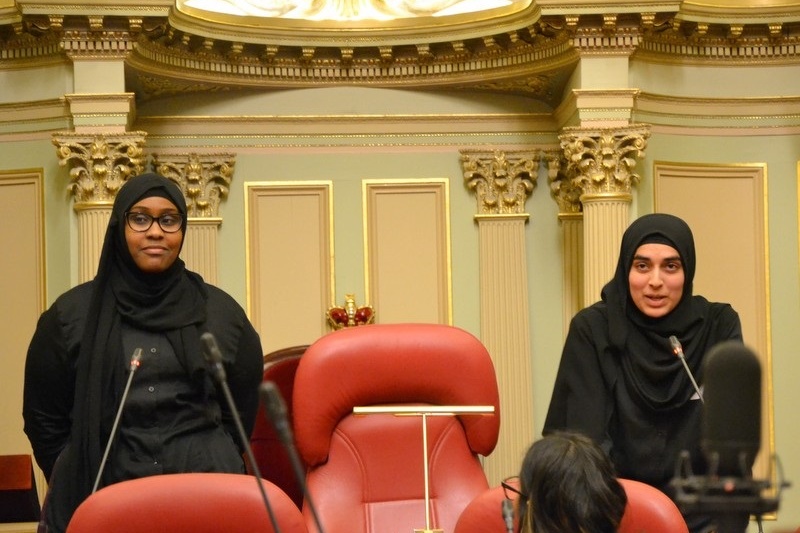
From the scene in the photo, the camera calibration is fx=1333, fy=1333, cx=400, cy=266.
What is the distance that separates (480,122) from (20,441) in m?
3.17

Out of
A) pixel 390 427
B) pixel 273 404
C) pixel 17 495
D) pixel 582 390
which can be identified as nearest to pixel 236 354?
pixel 390 427

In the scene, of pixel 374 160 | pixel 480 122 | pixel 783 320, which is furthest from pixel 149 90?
pixel 783 320

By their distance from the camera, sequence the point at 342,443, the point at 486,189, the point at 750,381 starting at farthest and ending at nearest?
the point at 486,189 < the point at 342,443 < the point at 750,381

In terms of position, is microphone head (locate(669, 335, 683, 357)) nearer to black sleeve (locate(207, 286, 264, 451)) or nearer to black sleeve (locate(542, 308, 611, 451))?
black sleeve (locate(542, 308, 611, 451))

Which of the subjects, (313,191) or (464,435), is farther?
(313,191)

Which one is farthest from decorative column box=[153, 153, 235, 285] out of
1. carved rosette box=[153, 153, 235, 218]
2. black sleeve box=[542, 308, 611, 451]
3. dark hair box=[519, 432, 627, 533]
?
dark hair box=[519, 432, 627, 533]

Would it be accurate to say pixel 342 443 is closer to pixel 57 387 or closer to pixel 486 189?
pixel 57 387

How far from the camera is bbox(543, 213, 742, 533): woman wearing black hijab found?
3652 millimetres

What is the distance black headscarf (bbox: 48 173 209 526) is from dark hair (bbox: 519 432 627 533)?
4.91ft

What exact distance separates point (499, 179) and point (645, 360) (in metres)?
4.14

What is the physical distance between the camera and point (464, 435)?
4.11m

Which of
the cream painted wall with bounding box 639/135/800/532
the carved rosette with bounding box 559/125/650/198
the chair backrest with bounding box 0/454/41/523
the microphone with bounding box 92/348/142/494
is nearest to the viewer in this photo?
the microphone with bounding box 92/348/142/494

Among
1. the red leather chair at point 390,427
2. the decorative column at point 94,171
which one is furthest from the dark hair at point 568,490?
the decorative column at point 94,171

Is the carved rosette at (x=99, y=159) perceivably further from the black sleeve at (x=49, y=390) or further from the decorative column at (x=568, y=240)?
the black sleeve at (x=49, y=390)
